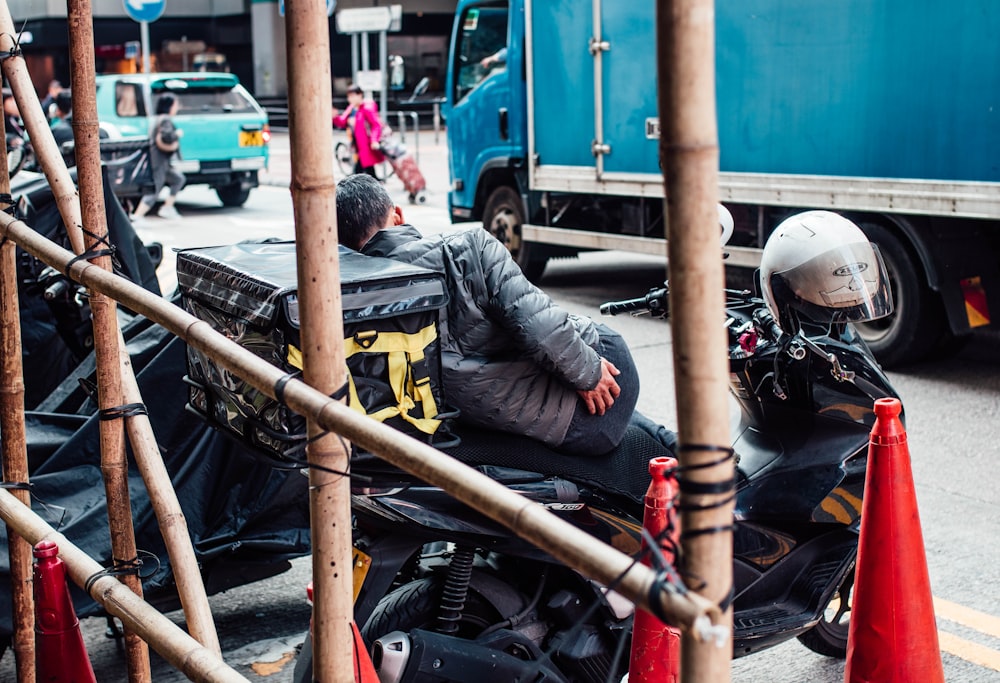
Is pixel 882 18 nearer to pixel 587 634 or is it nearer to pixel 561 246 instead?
pixel 561 246

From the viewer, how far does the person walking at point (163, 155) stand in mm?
15000

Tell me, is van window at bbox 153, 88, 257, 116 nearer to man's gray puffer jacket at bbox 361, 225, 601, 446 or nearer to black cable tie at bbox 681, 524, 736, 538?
man's gray puffer jacket at bbox 361, 225, 601, 446

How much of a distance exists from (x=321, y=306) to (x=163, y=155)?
45.8ft

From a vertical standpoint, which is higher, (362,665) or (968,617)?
(362,665)

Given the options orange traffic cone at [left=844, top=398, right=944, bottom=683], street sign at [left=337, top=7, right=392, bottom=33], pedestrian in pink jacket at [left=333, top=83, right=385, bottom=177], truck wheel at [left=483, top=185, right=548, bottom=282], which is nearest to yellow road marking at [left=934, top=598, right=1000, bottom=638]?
orange traffic cone at [left=844, top=398, right=944, bottom=683]

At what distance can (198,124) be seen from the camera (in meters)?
16.8

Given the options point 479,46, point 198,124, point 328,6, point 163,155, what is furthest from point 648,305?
point 198,124

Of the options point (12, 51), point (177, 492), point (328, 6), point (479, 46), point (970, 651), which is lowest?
point (970, 651)

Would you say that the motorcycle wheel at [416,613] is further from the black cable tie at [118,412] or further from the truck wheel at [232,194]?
the truck wheel at [232,194]

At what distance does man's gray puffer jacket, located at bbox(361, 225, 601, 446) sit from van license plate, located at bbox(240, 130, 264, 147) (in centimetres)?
1468

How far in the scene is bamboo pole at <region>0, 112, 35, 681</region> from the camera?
131 inches

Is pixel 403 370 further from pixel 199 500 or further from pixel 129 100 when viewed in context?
pixel 129 100

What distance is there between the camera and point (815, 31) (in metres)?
7.48

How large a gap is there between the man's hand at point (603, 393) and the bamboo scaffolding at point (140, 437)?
3.36ft
